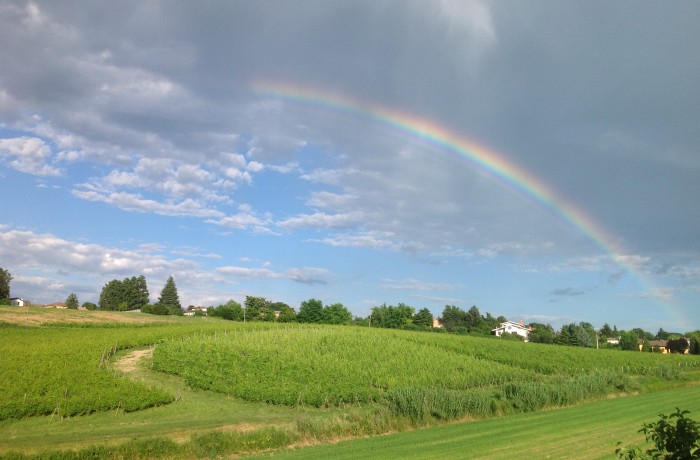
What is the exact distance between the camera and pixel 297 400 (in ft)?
97.7

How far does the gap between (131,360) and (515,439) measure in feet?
121

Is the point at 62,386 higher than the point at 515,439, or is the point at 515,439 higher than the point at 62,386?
the point at 515,439

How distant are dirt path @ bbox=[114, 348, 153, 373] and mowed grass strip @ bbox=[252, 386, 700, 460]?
2799 centimetres

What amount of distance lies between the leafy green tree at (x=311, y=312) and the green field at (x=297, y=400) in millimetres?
70975

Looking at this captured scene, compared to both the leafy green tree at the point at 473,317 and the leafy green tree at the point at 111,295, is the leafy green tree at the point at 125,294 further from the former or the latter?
the leafy green tree at the point at 473,317

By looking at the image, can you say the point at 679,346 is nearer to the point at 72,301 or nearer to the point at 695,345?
the point at 695,345

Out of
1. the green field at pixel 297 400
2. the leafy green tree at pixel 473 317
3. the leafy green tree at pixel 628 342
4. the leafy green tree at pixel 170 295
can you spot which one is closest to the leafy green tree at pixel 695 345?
the leafy green tree at pixel 628 342

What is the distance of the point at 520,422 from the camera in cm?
2338

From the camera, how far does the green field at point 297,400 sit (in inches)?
738

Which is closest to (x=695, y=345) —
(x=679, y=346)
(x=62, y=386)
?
(x=679, y=346)

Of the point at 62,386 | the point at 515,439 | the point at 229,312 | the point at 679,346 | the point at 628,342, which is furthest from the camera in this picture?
the point at 229,312

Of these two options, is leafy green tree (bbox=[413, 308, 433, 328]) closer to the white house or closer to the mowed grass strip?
the white house

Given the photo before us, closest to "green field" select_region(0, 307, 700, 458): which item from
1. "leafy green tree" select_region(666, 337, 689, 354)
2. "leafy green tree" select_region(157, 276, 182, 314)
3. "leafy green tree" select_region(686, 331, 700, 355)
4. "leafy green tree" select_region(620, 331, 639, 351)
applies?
"leafy green tree" select_region(686, 331, 700, 355)

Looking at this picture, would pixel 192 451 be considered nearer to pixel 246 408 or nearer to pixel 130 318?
pixel 246 408
